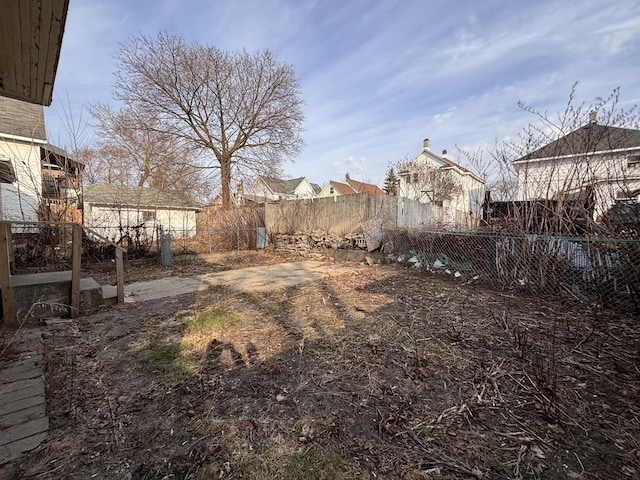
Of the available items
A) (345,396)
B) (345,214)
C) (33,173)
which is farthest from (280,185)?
(345,396)

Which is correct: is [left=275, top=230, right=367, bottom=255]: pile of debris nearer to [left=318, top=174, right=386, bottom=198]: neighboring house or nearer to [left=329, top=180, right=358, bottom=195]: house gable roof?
[left=318, top=174, right=386, bottom=198]: neighboring house

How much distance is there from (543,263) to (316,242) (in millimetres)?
6847

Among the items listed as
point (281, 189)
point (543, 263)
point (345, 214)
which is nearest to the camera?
point (543, 263)

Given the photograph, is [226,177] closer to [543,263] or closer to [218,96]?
[218,96]

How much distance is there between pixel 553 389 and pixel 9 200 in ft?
50.3

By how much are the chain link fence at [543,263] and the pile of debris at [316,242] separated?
2.44 meters

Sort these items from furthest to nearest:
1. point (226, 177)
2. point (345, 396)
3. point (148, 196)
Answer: point (148, 196), point (226, 177), point (345, 396)

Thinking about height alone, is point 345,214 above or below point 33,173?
below

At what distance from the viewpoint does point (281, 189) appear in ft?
96.2

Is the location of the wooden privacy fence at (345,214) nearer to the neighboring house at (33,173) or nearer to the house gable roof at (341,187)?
the neighboring house at (33,173)

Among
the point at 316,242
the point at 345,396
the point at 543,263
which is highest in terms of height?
the point at 316,242

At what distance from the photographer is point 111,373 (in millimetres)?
2484

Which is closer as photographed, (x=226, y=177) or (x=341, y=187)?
(x=226, y=177)

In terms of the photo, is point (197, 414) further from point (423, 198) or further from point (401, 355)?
point (423, 198)
